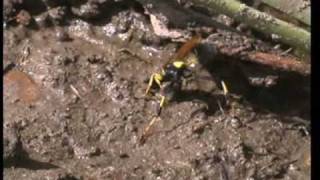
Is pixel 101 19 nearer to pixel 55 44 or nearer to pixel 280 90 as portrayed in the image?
pixel 55 44

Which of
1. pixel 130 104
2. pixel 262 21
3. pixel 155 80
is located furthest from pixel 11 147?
pixel 262 21

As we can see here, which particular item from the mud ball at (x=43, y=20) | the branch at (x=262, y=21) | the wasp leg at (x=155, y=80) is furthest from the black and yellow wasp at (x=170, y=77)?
the mud ball at (x=43, y=20)

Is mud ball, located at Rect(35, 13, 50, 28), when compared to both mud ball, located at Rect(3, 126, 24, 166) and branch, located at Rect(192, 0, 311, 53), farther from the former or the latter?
branch, located at Rect(192, 0, 311, 53)

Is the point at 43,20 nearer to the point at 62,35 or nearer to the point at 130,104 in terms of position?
the point at 62,35

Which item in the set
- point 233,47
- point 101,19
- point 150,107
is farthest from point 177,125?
point 101,19

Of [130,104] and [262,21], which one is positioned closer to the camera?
[262,21]

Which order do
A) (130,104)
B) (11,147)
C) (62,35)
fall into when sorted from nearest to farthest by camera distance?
(11,147), (130,104), (62,35)

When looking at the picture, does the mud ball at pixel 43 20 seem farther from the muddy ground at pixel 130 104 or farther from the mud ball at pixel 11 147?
the mud ball at pixel 11 147

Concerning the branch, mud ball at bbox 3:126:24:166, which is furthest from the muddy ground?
the branch

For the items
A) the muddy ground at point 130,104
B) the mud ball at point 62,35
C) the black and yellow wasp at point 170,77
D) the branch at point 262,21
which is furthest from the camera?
the mud ball at point 62,35
